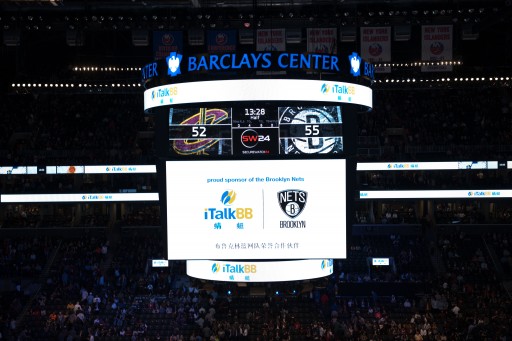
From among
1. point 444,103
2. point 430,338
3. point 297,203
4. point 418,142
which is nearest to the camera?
point 297,203

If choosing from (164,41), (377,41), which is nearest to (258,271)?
(164,41)

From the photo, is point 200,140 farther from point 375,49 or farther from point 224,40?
point 375,49

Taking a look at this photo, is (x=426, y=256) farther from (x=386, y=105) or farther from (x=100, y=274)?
(x=100, y=274)

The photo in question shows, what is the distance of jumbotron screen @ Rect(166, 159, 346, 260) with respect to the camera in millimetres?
17406

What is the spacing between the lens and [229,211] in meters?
17.5

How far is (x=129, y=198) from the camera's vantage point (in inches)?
1639

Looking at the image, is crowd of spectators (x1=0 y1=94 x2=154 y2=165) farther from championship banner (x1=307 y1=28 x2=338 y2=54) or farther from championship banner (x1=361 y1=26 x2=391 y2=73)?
championship banner (x1=361 y1=26 x2=391 y2=73)

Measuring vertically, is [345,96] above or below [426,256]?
above

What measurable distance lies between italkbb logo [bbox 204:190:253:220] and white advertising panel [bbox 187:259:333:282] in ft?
3.33

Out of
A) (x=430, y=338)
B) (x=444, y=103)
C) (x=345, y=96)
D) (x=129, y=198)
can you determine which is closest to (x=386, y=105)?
(x=444, y=103)

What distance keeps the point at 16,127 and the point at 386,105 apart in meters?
21.6

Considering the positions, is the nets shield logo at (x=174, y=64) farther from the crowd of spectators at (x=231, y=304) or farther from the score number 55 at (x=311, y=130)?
the crowd of spectators at (x=231, y=304)

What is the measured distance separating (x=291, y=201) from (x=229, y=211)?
138cm

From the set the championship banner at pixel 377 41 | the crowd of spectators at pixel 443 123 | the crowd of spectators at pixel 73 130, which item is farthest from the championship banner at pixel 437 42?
the crowd of spectators at pixel 73 130
